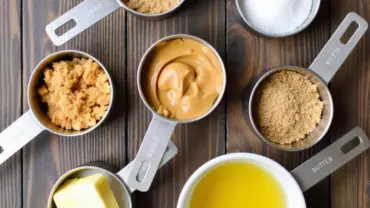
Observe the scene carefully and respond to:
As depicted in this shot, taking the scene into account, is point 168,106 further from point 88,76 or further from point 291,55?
point 291,55

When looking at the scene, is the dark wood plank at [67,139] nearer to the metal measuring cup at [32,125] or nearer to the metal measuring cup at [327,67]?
the metal measuring cup at [32,125]

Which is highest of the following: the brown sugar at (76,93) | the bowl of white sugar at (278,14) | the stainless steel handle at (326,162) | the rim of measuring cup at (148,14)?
the rim of measuring cup at (148,14)

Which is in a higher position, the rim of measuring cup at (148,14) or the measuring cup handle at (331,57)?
the rim of measuring cup at (148,14)

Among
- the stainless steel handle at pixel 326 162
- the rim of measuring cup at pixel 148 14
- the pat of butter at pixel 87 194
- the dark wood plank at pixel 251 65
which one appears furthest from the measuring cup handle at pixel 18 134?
the stainless steel handle at pixel 326 162

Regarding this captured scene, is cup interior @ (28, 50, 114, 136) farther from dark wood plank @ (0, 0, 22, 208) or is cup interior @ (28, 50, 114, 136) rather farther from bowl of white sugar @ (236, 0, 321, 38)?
bowl of white sugar @ (236, 0, 321, 38)

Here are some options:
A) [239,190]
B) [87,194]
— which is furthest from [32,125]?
[239,190]

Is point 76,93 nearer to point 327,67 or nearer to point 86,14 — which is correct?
point 86,14
